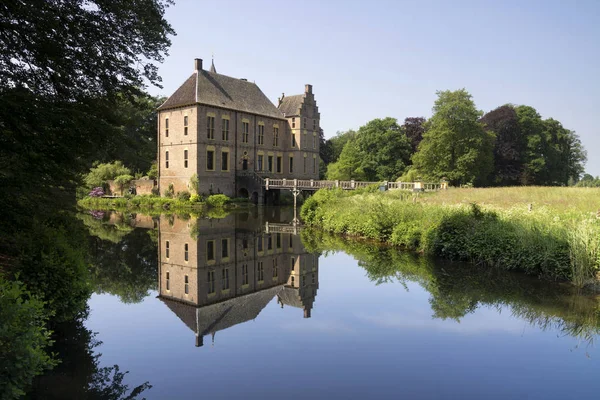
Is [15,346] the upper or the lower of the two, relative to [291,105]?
lower

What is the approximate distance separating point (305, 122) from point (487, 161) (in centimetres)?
1776

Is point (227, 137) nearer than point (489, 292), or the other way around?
point (489, 292)

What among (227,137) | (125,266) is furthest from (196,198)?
(125,266)

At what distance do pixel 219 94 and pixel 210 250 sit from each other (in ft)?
75.6

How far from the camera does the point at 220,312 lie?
845 cm

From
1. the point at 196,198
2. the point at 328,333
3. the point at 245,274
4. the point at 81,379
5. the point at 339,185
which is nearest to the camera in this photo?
the point at 81,379

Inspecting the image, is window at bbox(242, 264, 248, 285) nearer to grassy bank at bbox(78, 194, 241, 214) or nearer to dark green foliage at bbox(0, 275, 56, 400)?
dark green foliage at bbox(0, 275, 56, 400)

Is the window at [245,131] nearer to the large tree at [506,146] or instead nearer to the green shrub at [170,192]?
the green shrub at [170,192]

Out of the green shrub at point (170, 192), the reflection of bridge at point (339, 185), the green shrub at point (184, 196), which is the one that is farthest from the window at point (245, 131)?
the green shrub at point (170, 192)

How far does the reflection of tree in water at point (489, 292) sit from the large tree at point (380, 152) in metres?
33.9

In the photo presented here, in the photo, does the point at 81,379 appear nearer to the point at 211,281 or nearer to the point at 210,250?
the point at 211,281

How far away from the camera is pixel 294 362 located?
19.8ft

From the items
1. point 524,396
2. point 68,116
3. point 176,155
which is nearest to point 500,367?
→ point 524,396

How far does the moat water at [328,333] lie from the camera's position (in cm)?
532
